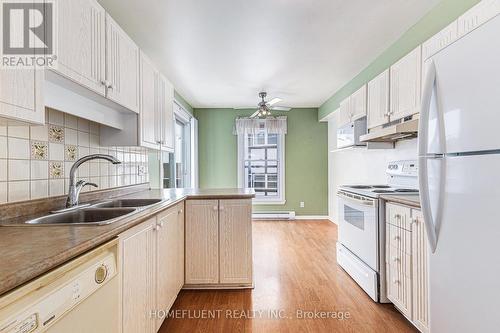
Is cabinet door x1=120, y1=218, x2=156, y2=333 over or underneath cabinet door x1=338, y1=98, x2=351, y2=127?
underneath

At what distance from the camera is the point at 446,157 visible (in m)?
1.13

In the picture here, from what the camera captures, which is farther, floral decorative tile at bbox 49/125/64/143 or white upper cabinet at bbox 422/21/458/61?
white upper cabinet at bbox 422/21/458/61

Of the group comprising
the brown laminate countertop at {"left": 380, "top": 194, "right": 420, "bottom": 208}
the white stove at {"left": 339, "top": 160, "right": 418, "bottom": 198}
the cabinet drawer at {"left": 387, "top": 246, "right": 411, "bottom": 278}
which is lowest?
the cabinet drawer at {"left": 387, "top": 246, "right": 411, "bottom": 278}

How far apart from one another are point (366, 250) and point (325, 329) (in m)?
0.84

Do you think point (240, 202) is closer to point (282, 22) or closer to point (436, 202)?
point (436, 202)

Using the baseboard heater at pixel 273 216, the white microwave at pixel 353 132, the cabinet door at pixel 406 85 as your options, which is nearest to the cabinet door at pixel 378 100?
the cabinet door at pixel 406 85

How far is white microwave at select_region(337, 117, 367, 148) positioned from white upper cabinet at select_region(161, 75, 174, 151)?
89.8 inches

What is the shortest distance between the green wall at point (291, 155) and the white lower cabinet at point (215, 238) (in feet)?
11.3

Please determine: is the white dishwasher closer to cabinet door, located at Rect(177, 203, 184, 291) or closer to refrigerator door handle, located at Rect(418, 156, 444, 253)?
cabinet door, located at Rect(177, 203, 184, 291)

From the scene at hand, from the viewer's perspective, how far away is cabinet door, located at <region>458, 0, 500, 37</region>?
5.13 feet

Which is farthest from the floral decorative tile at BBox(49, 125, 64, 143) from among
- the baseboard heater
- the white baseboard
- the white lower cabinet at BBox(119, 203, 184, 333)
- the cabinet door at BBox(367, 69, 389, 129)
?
the white baseboard

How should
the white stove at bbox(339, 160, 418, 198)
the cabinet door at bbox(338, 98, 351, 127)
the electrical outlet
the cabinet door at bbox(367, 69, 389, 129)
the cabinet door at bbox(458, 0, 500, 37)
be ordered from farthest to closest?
the cabinet door at bbox(338, 98, 351, 127) < the electrical outlet < the cabinet door at bbox(367, 69, 389, 129) < the white stove at bbox(339, 160, 418, 198) < the cabinet door at bbox(458, 0, 500, 37)

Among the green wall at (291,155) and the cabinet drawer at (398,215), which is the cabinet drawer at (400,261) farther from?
the green wall at (291,155)

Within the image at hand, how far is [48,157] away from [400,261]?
2501 millimetres
